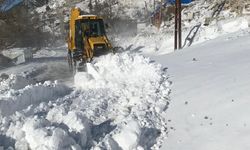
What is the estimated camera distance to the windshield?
18016 millimetres

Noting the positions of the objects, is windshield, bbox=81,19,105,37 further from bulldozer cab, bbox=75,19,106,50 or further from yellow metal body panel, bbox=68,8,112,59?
yellow metal body panel, bbox=68,8,112,59

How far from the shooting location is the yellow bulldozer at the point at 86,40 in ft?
55.9

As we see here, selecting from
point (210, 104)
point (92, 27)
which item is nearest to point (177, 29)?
point (92, 27)

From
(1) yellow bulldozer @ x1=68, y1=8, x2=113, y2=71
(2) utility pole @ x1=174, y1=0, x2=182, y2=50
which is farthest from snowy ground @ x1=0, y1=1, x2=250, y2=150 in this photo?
(2) utility pole @ x1=174, y1=0, x2=182, y2=50

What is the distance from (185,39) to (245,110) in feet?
55.2

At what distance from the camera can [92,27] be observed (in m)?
18.1

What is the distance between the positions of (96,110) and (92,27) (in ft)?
28.6

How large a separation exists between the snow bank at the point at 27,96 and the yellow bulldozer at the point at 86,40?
4460mm

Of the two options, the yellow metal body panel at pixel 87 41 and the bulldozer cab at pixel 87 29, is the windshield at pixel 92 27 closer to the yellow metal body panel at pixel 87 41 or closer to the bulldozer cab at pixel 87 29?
the bulldozer cab at pixel 87 29

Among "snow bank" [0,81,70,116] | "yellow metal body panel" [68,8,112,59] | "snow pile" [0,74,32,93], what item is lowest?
"snow pile" [0,74,32,93]

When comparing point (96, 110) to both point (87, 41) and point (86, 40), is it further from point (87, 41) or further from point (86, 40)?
point (86, 40)

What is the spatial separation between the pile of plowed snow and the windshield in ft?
13.0

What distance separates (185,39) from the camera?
2475 centimetres

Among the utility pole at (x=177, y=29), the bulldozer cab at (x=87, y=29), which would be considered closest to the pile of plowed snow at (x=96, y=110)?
the bulldozer cab at (x=87, y=29)
